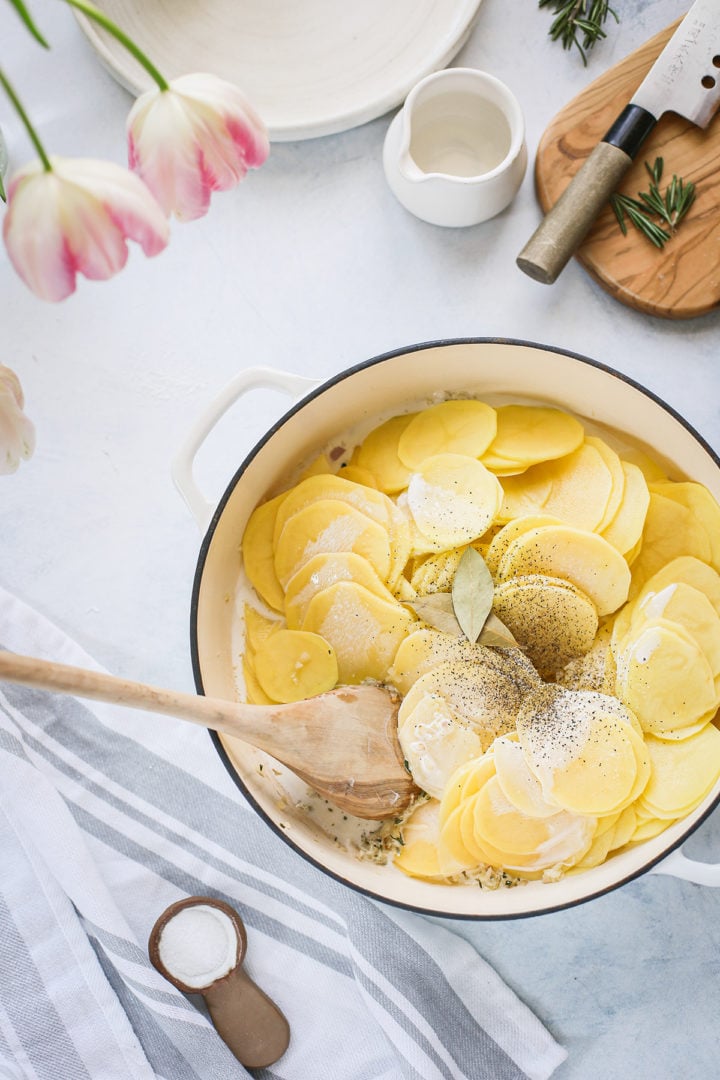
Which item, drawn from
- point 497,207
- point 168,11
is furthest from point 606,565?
point 168,11

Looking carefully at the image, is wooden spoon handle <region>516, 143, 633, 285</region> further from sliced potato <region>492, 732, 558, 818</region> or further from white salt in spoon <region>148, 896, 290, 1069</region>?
white salt in spoon <region>148, 896, 290, 1069</region>

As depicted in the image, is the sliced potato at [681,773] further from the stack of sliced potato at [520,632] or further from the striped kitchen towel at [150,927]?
the striped kitchen towel at [150,927]

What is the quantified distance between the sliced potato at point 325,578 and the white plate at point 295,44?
0.68 metres

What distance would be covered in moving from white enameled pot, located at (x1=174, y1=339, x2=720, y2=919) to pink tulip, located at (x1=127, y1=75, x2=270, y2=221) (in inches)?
22.1

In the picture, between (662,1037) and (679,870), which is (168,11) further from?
(662,1037)

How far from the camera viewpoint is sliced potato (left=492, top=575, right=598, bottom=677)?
1213mm

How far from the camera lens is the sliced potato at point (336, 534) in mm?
1249

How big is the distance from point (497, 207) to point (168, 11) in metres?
0.61

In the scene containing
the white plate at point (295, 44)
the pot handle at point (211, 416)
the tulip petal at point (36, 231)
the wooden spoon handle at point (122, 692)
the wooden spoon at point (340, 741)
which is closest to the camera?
the tulip petal at point (36, 231)

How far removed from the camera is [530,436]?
4.30 feet

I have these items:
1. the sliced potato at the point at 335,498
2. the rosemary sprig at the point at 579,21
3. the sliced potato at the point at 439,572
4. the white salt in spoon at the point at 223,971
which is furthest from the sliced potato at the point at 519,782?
the rosemary sprig at the point at 579,21

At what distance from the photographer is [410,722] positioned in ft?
3.99

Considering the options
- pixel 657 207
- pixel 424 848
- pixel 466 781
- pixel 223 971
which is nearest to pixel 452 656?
pixel 466 781

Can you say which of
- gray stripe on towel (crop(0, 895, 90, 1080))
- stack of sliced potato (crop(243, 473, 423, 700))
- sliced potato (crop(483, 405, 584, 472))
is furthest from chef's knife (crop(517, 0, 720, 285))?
gray stripe on towel (crop(0, 895, 90, 1080))
